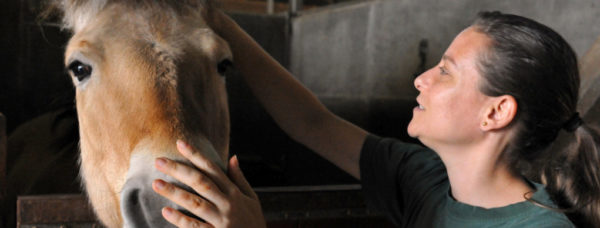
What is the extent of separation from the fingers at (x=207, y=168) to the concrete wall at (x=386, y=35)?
52.4 inches

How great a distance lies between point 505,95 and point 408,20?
1.60m

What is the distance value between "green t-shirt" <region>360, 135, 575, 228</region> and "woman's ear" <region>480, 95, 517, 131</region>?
15 centimetres

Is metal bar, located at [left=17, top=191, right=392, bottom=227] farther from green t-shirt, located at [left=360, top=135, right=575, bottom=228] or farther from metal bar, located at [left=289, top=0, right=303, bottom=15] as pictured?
metal bar, located at [left=289, top=0, right=303, bottom=15]

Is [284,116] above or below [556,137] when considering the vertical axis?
below

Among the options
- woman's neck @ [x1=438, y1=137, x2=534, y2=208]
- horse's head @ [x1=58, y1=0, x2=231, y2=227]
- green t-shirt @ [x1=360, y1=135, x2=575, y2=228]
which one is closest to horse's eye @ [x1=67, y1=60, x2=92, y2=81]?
horse's head @ [x1=58, y1=0, x2=231, y2=227]

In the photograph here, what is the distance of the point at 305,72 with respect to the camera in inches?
129

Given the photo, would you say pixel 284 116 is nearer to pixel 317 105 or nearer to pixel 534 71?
pixel 317 105

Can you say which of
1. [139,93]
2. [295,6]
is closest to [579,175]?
[139,93]

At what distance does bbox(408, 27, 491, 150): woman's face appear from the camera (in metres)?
0.98

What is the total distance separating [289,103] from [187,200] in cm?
67

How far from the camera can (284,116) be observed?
4.79 feet

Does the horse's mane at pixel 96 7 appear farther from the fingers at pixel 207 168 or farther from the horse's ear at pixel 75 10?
the fingers at pixel 207 168

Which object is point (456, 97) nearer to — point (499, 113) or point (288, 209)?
point (499, 113)

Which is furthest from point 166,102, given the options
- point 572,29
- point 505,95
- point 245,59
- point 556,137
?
point 572,29
